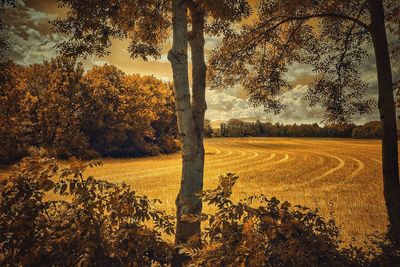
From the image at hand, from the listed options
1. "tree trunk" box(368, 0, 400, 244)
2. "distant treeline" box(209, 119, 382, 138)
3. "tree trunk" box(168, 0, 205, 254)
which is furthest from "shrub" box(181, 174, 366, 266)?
"distant treeline" box(209, 119, 382, 138)

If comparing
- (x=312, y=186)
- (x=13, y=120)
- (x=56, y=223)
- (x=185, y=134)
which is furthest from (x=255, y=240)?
(x=13, y=120)

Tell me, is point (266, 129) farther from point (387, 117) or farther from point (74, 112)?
point (387, 117)

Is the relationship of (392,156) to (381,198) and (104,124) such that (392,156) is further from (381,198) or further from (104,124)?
(104,124)

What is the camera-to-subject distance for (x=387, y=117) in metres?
6.68

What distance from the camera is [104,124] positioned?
123 feet

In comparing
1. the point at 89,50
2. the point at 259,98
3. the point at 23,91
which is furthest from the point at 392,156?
the point at 23,91

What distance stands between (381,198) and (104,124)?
2997cm

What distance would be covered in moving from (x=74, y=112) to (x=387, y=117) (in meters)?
33.6

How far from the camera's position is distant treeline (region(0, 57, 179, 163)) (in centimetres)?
2948

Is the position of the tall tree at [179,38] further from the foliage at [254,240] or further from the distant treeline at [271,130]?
the distant treeline at [271,130]

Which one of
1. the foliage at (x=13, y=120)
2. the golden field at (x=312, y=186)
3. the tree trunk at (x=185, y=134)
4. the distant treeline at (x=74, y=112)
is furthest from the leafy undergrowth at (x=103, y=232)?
the distant treeline at (x=74, y=112)

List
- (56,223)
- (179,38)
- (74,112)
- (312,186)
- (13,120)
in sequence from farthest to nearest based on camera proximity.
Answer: (74,112)
(13,120)
(312,186)
(179,38)
(56,223)

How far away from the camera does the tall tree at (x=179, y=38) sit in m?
6.07

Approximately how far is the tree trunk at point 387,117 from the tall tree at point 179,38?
293 cm
